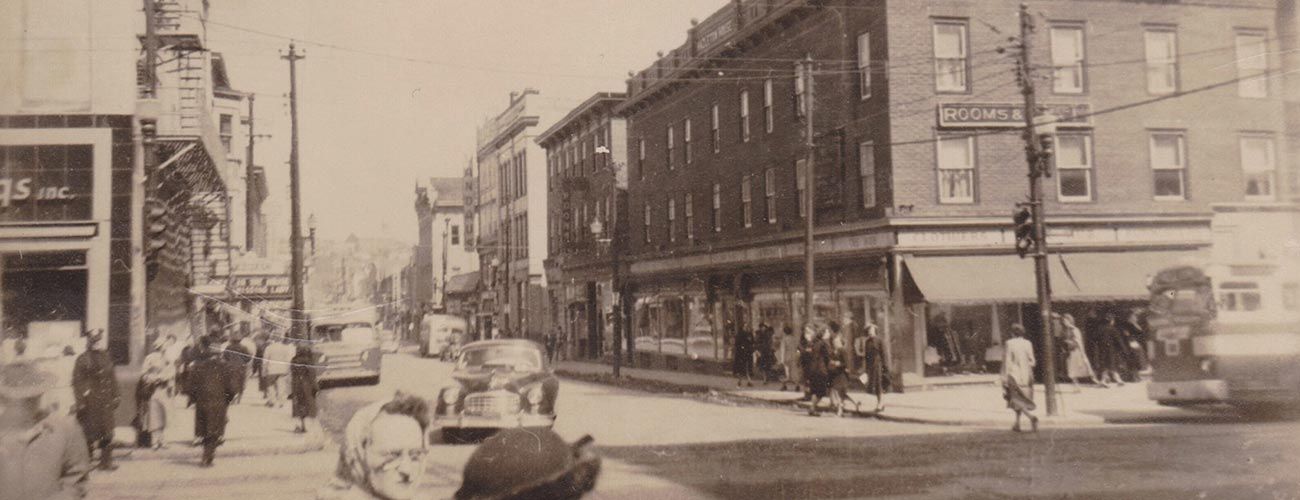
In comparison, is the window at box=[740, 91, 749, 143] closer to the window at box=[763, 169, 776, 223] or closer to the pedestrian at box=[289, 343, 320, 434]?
the window at box=[763, 169, 776, 223]

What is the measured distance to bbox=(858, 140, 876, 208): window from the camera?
2064cm

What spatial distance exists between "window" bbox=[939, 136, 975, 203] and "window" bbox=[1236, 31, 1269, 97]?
906cm

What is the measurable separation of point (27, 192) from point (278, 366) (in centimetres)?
234

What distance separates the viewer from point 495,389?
7.83 m

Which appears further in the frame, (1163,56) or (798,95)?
(798,95)

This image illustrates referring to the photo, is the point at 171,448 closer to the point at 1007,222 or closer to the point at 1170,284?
the point at 1170,284

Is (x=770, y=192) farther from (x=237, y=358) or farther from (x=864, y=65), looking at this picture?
(x=237, y=358)

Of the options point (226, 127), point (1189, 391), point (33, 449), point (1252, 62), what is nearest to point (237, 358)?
point (33, 449)

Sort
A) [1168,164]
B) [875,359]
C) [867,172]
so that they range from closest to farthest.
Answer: [1168,164] < [875,359] < [867,172]

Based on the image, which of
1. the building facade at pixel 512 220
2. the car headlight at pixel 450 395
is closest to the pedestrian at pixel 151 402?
the car headlight at pixel 450 395

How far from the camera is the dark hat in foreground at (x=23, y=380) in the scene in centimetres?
574

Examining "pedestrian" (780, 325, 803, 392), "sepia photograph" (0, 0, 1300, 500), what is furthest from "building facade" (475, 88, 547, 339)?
"pedestrian" (780, 325, 803, 392)

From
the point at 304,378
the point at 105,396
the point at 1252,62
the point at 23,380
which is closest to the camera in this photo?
the point at 23,380

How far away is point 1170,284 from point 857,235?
10.2 m
